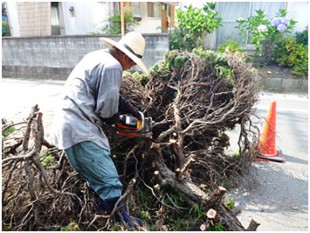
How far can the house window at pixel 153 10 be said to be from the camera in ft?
42.4

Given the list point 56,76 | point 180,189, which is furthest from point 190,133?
point 56,76

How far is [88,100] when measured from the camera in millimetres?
2031

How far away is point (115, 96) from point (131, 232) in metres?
1.08

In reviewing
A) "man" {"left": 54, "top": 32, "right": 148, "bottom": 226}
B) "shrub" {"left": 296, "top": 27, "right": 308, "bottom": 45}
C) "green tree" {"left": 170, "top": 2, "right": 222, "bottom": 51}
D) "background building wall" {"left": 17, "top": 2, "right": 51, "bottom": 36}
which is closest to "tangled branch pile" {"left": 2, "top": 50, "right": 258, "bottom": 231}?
"man" {"left": 54, "top": 32, "right": 148, "bottom": 226}

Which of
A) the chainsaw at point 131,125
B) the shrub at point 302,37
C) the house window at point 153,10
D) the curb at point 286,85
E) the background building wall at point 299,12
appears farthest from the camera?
the house window at point 153,10

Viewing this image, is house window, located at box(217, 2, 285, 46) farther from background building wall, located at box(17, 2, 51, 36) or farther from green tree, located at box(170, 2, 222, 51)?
background building wall, located at box(17, 2, 51, 36)

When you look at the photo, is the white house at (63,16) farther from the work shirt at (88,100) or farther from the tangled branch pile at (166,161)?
the work shirt at (88,100)

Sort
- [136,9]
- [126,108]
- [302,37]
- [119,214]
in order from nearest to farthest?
1. [119,214]
2. [126,108]
3. [302,37]
4. [136,9]

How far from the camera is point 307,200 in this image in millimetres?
2689

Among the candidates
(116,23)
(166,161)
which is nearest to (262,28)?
(116,23)

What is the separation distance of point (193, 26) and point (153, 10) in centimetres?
623

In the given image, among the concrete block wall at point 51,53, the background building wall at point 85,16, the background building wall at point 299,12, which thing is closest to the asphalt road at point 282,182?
the concrete block wall at point 51,53

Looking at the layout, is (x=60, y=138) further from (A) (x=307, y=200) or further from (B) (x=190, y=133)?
(A) (x=307, y=200)

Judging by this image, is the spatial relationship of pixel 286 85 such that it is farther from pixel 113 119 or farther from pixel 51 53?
pixel 51 53
